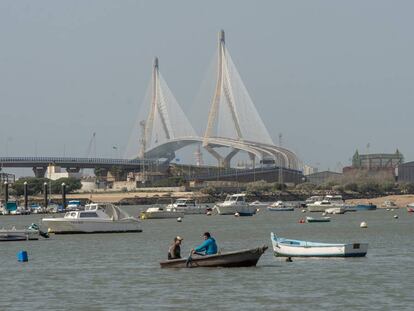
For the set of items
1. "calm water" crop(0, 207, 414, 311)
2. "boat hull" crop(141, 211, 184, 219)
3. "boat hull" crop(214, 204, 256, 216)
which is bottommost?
"calm water" crop(0, 207, 414, 311)

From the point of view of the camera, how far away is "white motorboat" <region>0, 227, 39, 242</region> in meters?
63.2

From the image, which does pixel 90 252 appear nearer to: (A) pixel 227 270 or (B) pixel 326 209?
(A) pixel 227 270

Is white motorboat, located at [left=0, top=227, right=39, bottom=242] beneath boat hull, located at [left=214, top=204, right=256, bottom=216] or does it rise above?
beneath

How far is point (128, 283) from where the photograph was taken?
130 feet

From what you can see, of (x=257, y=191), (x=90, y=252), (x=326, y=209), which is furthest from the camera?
(x=257, y=191)

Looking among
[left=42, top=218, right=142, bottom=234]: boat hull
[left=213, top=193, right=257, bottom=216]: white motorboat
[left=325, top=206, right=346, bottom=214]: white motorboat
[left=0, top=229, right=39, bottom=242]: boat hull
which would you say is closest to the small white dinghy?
[left=0, top=229, right=39, bottom=242]: boat hull

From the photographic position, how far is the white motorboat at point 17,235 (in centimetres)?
6322

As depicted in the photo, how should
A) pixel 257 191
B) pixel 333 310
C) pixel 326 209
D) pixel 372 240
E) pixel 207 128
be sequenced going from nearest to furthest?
pixel 333 310
pixel 372 240
pixel 326 209
pixel 207 128
pixel 257 191

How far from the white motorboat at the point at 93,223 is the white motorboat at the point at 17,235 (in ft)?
21.5

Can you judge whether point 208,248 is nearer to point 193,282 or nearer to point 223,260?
point 223,260

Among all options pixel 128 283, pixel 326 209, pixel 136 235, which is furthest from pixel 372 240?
pixel 326 209

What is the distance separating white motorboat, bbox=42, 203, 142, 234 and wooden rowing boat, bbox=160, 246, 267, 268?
29120mm

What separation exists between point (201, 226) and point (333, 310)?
5862 centimetres

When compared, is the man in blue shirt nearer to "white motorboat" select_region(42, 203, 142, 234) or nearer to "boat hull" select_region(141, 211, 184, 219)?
"white motorboat" select_region(42, 203, 142, 234)
